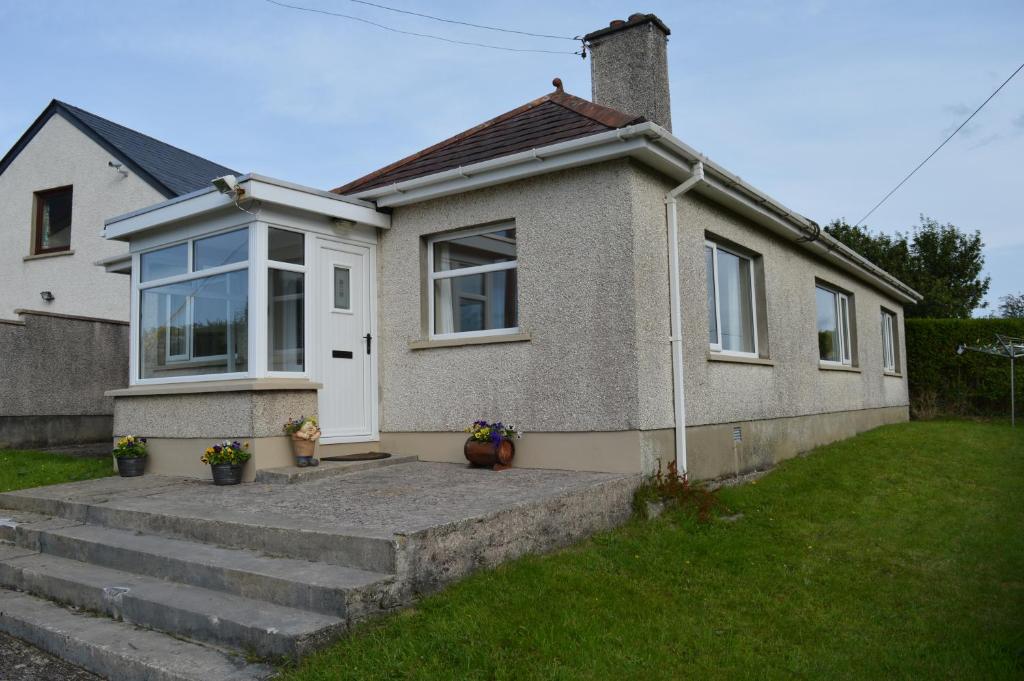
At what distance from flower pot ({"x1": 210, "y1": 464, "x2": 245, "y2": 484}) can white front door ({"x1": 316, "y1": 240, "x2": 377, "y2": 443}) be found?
1.02m

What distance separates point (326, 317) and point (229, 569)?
12.7 ft

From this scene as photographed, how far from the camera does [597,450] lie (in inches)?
261

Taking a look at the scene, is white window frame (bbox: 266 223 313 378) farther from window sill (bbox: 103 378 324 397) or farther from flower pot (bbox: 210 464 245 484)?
flower pot (bbox: 210 464 245 484)

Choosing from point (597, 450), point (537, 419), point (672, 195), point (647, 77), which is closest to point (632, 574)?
point (597, 450)

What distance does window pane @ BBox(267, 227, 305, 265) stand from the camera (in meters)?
7.39

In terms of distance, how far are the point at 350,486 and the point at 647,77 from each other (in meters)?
6.60

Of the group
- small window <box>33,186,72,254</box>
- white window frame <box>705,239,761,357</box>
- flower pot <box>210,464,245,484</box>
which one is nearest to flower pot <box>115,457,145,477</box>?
flower pot <box>210,464,245,484</box>

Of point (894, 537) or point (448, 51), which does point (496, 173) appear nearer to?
point (894, 537)

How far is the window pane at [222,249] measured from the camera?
7.44 meters

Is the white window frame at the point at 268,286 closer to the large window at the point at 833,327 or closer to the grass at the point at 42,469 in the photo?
the grass at the point at 42,469

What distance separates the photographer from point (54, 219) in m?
15.3

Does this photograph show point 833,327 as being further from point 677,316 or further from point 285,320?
point 285,320

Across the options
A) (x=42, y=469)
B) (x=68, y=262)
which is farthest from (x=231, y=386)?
(x=68, y=262)

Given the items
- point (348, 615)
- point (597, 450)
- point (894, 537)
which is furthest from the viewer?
Answer: point (597, 450)
